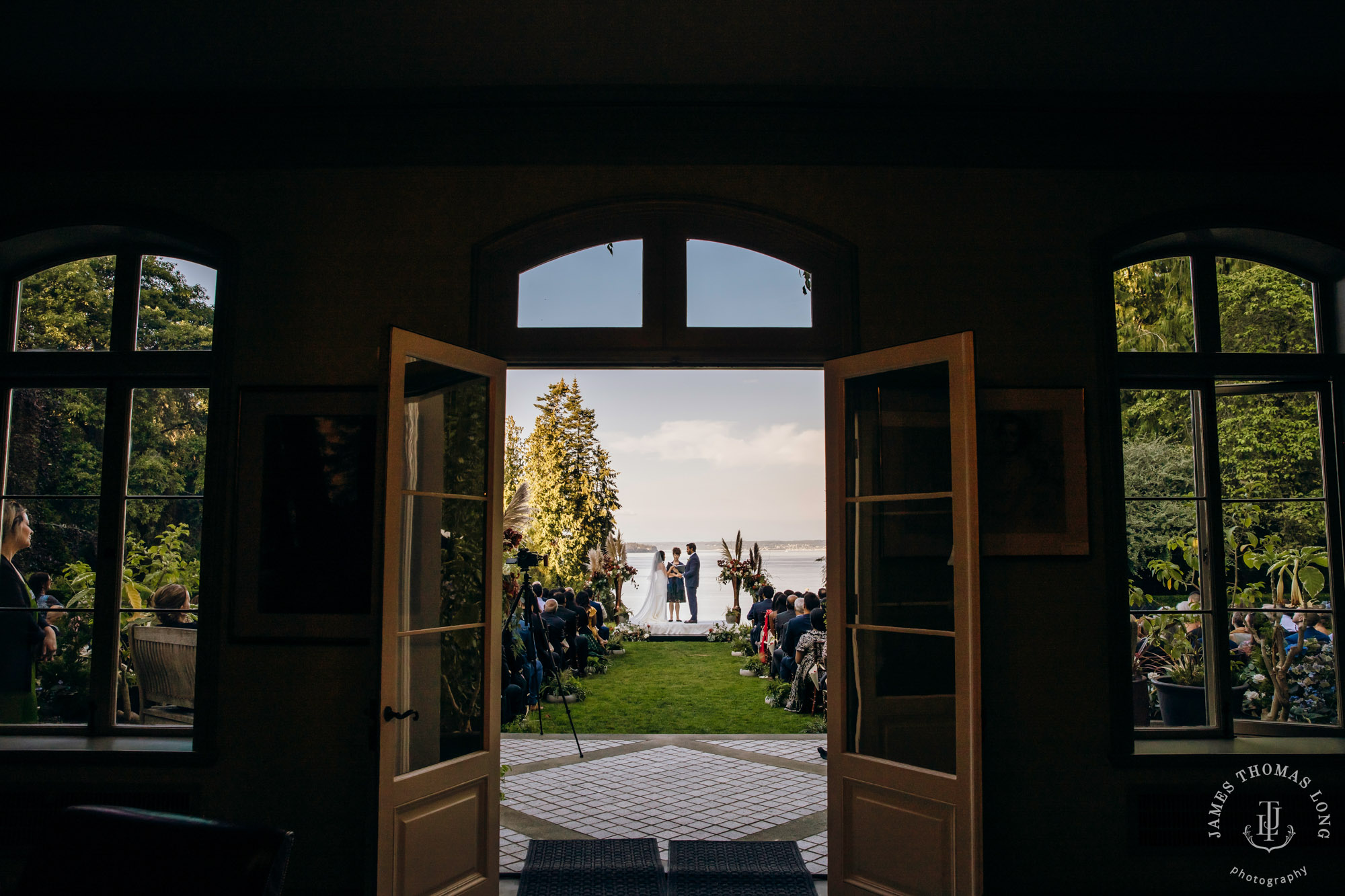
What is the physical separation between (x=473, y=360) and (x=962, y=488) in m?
1.91

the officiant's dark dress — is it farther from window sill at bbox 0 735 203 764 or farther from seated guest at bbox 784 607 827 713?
window sill at bbox 0 735 203 764

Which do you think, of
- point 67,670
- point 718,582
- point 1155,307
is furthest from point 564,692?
point 718,582

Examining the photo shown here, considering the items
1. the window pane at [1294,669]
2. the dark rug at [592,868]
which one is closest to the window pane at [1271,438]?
the window pane at [1294,669]

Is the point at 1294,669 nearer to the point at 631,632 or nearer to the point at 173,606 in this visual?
the point at 173,606

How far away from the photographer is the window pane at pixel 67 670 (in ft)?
11.0

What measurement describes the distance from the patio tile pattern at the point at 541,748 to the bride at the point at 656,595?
24.9ft

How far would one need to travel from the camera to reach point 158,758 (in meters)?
3.10

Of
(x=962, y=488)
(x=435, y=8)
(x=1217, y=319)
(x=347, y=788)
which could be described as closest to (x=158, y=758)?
(x=347, y=788)

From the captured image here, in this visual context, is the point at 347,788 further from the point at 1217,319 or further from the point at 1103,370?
the point at 1217,319

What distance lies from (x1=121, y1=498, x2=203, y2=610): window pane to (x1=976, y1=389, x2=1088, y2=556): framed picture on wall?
3.38 m

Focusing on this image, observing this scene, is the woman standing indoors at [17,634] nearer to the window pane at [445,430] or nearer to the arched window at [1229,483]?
the window pane at [445,430]

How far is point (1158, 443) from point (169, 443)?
4.40m

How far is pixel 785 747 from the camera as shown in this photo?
5.49 meters

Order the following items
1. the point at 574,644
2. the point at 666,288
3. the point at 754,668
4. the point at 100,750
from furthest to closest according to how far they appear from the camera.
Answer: the point at 754,668 → the point at 574,644 → the point at 666,288 → the point at 100,750
